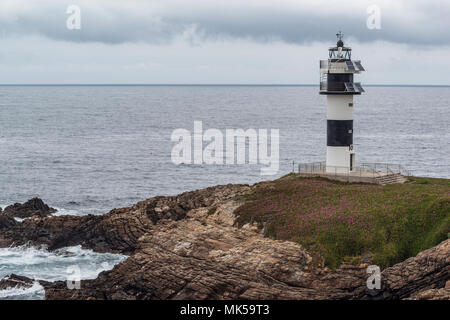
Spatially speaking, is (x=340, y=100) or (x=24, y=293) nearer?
(x=24, y=293)

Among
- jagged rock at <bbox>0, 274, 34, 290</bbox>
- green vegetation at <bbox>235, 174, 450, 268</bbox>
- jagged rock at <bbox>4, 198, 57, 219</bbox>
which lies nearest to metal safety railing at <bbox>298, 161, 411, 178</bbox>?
green vegetation at <bbox>235, 174, 450, 268</bbox>

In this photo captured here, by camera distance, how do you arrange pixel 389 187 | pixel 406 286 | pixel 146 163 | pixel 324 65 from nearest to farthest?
pixel 406 286
pixel 389 187
pixel 324 65
pixel 146 163

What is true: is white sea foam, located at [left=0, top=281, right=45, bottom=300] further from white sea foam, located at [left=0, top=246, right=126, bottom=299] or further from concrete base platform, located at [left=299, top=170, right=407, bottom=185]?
concrete base platform, located at [left=299, top=170, right=407, bottom=185]

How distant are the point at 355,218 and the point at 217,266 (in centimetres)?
910

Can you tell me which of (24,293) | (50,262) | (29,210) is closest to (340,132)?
(50,262)

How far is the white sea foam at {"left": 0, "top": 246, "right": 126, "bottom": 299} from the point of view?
135 feet

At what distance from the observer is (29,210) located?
177ft

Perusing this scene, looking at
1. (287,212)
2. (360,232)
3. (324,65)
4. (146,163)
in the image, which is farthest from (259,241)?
(146,163)

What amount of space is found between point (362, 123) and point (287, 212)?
374ft

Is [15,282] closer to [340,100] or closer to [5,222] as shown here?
[5,222]

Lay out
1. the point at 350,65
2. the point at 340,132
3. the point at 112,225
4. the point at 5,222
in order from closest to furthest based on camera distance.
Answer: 1. the point at 112,225
2. the point at 350,65
3. the point at 340,132
4. the point at 5,222

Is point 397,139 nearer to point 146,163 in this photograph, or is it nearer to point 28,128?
point 146,163

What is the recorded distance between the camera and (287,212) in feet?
128

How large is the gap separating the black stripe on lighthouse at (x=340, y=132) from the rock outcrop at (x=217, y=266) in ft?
28.4
